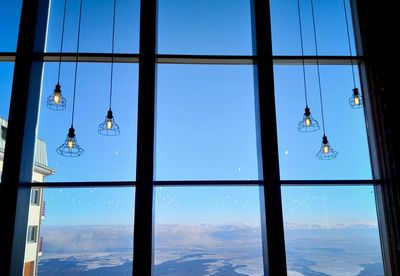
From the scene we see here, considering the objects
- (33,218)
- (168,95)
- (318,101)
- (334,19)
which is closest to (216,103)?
(168,95)

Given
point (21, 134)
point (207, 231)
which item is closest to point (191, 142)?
point (207, 231)

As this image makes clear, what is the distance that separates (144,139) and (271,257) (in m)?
1.99

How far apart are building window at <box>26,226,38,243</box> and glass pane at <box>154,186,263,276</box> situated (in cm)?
138

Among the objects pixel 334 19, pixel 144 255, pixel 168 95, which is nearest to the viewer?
pixel 144 255

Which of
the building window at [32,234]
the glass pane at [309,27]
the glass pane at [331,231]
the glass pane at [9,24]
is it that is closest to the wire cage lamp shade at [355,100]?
the glass pane at [309,27]

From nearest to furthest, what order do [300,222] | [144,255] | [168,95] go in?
[144,255]
[300,222]
[168,95]

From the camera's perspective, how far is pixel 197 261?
374cm

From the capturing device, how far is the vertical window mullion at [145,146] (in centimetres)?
356

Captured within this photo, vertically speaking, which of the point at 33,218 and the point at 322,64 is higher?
the point at 322,64

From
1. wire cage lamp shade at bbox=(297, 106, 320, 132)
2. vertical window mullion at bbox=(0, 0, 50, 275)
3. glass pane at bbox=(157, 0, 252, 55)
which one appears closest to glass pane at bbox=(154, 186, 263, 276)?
wire cage lamp shade at bbox=(297, 106, 320, 132)

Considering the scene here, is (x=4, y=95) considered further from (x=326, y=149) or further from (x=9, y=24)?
(x=326, y=149)

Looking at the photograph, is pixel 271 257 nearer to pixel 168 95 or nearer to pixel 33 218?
pixel 168 95

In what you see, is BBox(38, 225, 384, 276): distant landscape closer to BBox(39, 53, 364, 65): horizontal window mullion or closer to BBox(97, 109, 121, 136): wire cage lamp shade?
BBox(97, 109, 121, 136): wire cage lamp shade

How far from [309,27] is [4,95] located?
419cm
